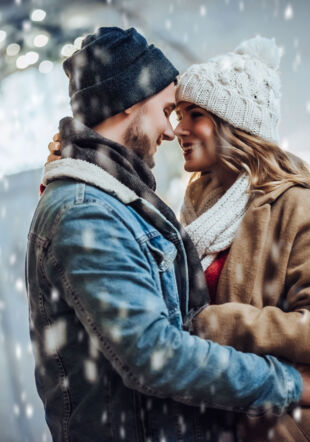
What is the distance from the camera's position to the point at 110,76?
1159mm

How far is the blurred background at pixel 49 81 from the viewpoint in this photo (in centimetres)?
247

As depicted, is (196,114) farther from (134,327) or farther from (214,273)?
(134,327)

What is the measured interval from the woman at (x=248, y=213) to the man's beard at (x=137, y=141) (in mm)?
262

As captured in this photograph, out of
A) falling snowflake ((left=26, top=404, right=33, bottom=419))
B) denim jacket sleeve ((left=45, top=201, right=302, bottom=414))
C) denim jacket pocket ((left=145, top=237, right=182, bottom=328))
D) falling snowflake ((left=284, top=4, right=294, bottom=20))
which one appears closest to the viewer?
denim jacket sleeve ((left=45, top=201, right=302, bottom=414))

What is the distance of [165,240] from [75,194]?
221mm

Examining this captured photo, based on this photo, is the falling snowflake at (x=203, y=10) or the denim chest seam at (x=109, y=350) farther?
the falling snowflake at (x=203, y=10)

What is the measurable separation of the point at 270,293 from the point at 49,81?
2111 millimetres

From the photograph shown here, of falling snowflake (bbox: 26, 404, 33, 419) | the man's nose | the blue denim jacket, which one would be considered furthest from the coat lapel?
falling snowflake (bbox: 26, 404, 33, 419)

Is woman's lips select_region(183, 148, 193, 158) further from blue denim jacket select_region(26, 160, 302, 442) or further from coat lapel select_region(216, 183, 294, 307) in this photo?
blue denim jacket select_region(26, 160, 302, 442)

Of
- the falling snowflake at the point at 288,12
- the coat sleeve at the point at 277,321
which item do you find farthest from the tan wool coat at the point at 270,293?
the falling snowflake at the point at 288,12

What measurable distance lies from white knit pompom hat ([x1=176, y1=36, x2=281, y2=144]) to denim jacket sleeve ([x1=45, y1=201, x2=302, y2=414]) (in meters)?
0.60

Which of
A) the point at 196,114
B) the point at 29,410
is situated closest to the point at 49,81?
the point at 196,114

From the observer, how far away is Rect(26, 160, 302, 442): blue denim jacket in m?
0.82

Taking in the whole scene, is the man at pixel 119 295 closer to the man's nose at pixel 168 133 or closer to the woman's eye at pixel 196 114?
the man's nose at pixel 168 133
